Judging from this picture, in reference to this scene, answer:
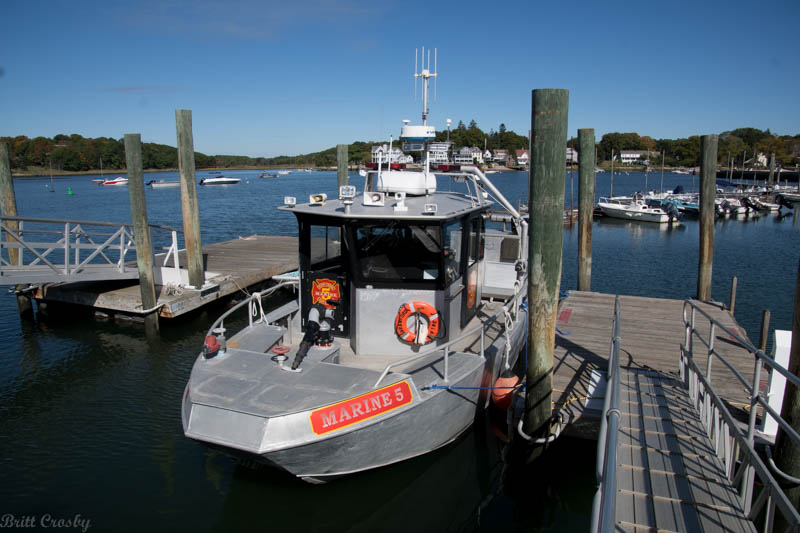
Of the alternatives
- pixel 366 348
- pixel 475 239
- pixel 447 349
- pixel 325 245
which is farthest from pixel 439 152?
pixel 447 349

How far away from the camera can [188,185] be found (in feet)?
44.4

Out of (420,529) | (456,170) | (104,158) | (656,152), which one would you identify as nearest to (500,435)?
(420,529)

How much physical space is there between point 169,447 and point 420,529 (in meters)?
4.31

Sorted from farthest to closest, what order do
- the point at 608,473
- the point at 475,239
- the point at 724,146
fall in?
the point at 724,146 < the point at 475,239 < the point at 608,473

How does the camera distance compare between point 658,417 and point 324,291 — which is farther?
point 324,291

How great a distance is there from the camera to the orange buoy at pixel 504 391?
809 centimetres

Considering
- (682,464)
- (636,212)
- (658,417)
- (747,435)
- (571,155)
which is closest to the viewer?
(682,464)

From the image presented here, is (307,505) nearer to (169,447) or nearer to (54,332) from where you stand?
(169,447)

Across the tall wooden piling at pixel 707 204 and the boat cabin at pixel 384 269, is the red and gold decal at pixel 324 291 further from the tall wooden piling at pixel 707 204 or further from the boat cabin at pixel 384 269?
the tall wooden piling at pixel 707 204

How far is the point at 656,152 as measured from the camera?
585 ft

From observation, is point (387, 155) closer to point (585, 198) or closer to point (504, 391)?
point (504, 391)

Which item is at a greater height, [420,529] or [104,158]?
[104,158]

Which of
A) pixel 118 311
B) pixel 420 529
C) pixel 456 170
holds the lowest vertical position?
pixel 420 529
